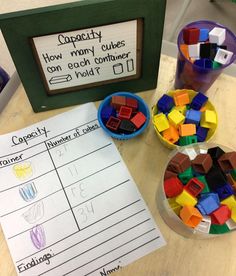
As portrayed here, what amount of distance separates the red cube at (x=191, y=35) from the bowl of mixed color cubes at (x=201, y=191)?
0.20 metres

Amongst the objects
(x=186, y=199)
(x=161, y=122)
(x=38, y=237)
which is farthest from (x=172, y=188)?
(x=38, y=237)

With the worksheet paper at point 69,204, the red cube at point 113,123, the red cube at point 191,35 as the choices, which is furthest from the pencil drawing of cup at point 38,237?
the red cube at point 191,35

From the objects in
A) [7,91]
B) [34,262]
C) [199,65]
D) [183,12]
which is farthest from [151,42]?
[183,12]

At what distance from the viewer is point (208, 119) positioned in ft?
1.69

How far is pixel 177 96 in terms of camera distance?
542mm

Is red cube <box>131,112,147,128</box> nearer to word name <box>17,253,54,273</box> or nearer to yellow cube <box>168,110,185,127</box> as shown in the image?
yellow cube <box>168,110,185,127</box>

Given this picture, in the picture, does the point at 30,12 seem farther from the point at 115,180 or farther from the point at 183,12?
the point at 183,12

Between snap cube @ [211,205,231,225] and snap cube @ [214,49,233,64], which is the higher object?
snap cube @ [214,49,233,64]

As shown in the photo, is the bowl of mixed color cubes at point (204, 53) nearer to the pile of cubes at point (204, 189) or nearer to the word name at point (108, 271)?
the pile of cubes at point (204, 189)

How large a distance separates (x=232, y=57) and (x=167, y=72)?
15cm

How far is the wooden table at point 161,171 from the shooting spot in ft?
1.55

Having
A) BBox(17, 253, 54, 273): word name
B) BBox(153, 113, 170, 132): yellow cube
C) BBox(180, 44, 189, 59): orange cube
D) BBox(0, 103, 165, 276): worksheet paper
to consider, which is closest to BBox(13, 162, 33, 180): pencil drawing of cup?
BBox(0, 103, 165, 276): worksheet paper

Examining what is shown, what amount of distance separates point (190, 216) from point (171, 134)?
15cm

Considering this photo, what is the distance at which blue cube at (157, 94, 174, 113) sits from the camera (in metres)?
0.53
